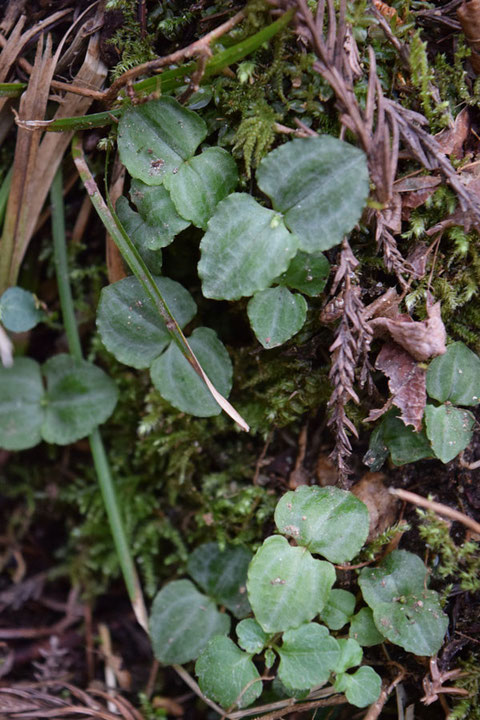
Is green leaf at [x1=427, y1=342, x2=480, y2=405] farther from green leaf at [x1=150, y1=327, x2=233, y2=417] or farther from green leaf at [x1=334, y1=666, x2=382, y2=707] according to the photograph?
green leaf at [x1=334, y1=666, x2=382, y2=707]

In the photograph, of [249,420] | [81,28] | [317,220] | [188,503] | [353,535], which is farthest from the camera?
[188,503]

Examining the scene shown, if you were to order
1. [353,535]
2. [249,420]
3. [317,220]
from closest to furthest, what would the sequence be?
[317,220]
[353,535]
[249,420]

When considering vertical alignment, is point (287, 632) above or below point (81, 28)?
below

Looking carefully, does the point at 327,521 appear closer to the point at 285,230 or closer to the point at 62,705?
the point at 285,230

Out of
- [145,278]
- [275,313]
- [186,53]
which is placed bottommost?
[275,313]

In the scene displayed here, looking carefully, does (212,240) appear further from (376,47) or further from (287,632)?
(287,632)

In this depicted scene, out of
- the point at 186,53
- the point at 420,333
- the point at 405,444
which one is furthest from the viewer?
the point at 405,444

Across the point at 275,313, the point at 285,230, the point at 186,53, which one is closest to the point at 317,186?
the point at 285,230

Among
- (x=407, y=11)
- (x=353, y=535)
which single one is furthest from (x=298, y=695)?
(x=407, y=11)
